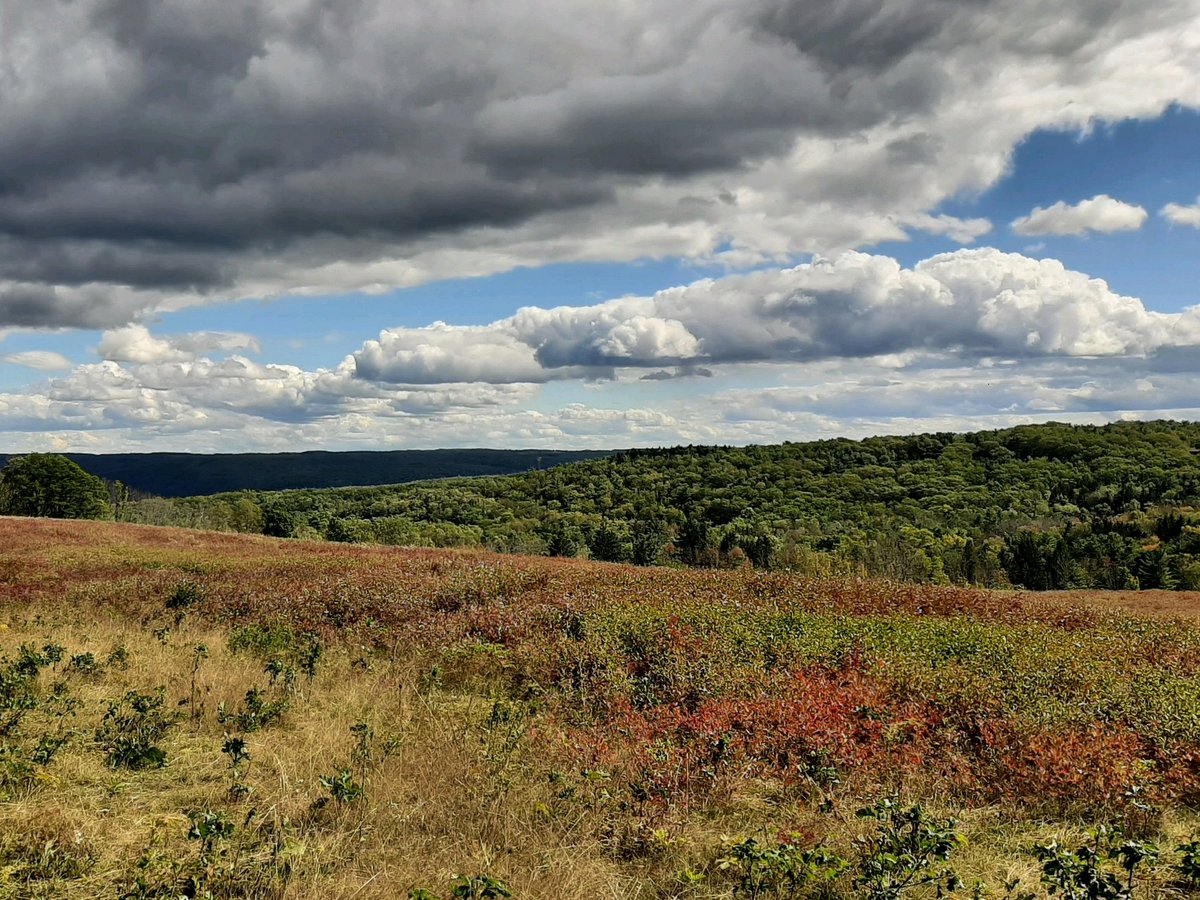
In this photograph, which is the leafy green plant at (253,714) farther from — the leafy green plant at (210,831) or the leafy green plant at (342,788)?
the leafy green plant at (210,831)

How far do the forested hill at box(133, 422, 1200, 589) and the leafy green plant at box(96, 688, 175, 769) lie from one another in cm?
4108

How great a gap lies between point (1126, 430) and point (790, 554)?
482 feet

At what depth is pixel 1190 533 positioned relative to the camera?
78.1 metres

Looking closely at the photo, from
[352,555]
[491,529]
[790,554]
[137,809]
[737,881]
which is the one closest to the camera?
[737,881]

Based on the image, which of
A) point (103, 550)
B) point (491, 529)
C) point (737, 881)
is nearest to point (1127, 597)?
point (737, 881)

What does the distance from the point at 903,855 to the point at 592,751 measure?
3633mm

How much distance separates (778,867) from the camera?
17.3ft

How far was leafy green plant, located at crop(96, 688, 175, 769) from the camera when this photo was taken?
7.19 metres

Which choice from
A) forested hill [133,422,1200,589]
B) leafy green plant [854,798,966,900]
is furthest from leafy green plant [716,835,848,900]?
forested hill [133,422,1200,589]

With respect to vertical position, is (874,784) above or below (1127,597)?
above

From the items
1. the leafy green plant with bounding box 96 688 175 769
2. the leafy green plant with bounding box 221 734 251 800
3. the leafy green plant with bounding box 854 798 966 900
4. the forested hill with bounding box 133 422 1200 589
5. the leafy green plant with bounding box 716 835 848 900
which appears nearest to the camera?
the leafy green plant with bounding box 854 798 966 900

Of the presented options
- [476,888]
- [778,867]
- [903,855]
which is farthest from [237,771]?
[903,855]

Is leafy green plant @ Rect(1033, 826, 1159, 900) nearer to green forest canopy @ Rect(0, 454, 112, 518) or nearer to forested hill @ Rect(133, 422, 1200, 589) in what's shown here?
forested hill @ Rect(133, 422, 1200, 589)

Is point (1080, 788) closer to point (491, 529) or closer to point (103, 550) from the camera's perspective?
point (103, 550)
